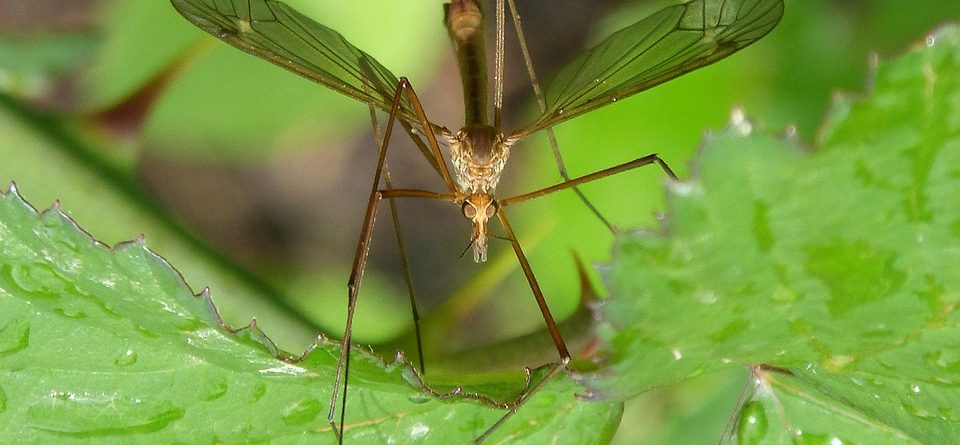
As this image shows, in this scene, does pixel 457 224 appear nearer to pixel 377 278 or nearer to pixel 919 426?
pixel 377 278

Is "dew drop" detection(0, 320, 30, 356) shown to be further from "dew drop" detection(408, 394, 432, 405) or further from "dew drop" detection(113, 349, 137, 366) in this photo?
"dew drop" detection(408, 394, 432, 405)

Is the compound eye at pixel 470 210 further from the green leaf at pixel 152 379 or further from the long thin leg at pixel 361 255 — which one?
the green leaf at pixel 152 379

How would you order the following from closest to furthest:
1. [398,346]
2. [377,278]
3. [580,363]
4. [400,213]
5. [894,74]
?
1. [894,74]
2. [580,363]
3. [398,346]
4. [377,278]
5. [400,213]

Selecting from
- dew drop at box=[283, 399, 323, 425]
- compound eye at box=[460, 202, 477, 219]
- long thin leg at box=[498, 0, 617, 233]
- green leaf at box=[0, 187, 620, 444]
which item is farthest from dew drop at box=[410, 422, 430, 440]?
long thin leg at box=[498, 0, 617, 233]

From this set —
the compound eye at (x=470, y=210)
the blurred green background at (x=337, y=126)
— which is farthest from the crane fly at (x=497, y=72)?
the blurred green background at (x=337, y=126)

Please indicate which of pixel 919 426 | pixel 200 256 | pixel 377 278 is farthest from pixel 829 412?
pixel 377 278

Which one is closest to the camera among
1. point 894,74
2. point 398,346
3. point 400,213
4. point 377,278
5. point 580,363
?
point 894,74
